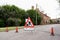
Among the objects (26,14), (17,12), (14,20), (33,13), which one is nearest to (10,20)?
(14,20)

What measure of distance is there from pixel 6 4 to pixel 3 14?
500 cm

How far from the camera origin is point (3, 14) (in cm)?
6128

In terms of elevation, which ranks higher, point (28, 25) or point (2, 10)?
point (2, 10)

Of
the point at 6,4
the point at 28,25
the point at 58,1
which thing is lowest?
the point at 28,25

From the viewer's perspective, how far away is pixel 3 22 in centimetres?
5988

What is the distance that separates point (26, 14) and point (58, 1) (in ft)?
153

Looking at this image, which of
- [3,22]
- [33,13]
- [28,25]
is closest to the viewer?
[28,25]

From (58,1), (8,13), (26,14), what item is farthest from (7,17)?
(58,1)

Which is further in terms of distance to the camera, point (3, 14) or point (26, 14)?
point (26, 14)

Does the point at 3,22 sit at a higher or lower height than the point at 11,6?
lower

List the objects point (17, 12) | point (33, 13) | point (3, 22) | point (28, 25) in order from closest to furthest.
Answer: point (28, 25), point (3, 22), point (17, 12), point (33, 13)

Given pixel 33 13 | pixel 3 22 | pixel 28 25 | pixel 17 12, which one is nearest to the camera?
pixel 28 25

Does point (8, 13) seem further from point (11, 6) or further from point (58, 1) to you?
point (58, 1)

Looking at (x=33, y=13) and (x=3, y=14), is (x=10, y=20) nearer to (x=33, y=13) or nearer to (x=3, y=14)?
(x=3, y=14)
